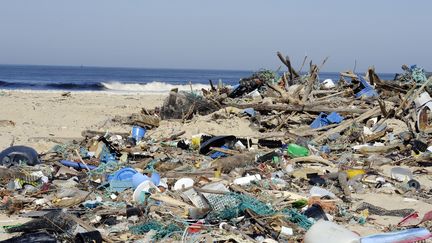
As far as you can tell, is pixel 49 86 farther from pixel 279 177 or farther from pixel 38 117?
pixel 279 177

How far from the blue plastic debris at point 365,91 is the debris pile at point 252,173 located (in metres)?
0.08

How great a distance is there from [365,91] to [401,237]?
8.90m

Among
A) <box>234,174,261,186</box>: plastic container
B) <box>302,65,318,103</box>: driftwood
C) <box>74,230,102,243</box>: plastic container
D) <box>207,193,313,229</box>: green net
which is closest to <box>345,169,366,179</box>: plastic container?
<box>234,174,261,186</box>: plastic container

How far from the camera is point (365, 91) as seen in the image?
1287 centimetres

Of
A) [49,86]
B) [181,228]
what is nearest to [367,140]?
[181,228]

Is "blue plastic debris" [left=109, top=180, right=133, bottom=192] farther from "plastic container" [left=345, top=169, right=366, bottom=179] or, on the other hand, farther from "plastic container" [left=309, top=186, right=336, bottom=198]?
"plastic container" [left=345, top=169, right=366, bottom=179]

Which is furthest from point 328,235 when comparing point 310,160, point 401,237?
point 310,160

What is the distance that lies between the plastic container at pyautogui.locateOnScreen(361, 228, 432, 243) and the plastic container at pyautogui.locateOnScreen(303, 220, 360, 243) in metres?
0.11

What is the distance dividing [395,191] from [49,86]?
33861 millimetres

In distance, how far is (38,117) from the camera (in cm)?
1377

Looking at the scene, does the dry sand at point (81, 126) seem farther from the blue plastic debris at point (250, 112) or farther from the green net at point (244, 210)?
the green net at point (244, 210)

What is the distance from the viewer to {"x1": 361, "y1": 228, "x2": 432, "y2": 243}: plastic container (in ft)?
13.9

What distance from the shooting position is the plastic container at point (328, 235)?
172 inches

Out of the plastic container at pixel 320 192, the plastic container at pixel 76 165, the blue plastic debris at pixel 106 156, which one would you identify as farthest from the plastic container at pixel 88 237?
the blue plastic debris at pixel 106 156
